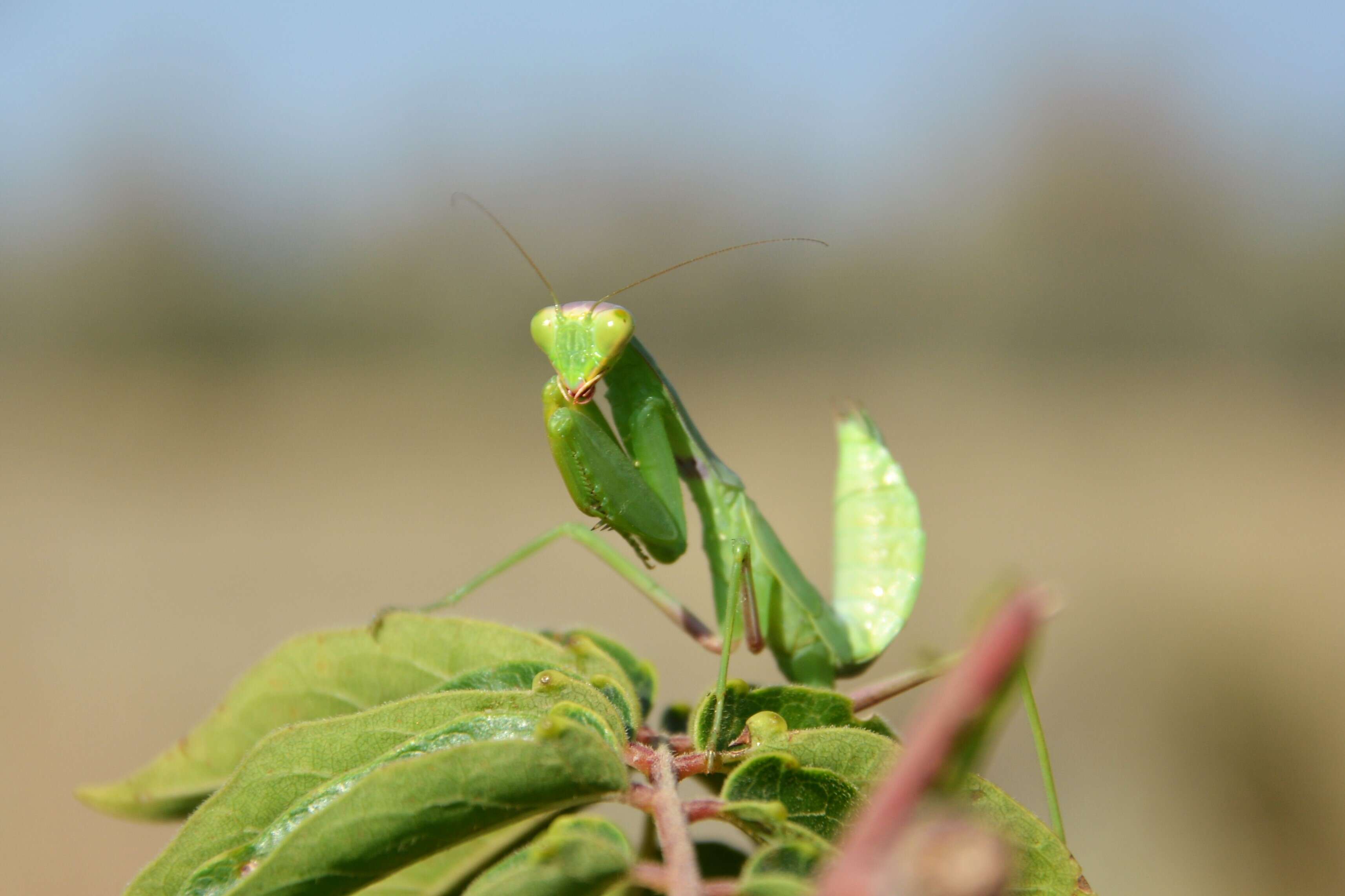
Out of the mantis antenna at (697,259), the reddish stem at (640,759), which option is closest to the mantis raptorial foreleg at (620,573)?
the mantis antenna at (697,259)

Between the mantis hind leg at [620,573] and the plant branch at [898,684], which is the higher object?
the mantis hind leg at [620,573]

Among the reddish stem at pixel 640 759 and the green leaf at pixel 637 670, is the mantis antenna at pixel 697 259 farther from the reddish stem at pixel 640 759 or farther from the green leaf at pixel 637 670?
the reddish stem at pixel 640 759

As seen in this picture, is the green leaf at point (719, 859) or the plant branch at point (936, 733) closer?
the plant branch at point (936, 733)

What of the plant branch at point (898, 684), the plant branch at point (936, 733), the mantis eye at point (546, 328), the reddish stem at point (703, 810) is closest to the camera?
the plant branch at point (936, 733)

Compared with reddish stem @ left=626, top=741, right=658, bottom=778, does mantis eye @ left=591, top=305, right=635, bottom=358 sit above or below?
above

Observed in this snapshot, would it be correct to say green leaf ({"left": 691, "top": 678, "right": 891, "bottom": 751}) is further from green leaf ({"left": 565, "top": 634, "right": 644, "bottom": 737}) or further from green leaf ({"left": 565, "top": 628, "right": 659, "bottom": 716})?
green leaf ({"left": 565, "top": 628, "right": 659, "bottom": 716})

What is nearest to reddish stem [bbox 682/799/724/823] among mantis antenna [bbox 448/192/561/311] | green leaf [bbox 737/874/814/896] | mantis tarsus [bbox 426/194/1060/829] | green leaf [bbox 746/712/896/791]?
green leaf [bbox 746/712/896/791]

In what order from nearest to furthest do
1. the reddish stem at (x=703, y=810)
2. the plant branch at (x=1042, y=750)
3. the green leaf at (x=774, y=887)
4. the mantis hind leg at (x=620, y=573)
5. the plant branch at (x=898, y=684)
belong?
the green leaf at (x=774, y=887)
the reddish stem at (x=703, y=810)
the plant branch at (x=1042, y=750)
the plant branch at (x=898, y=684)
the mantis hind leg at (x=620, y=573)
